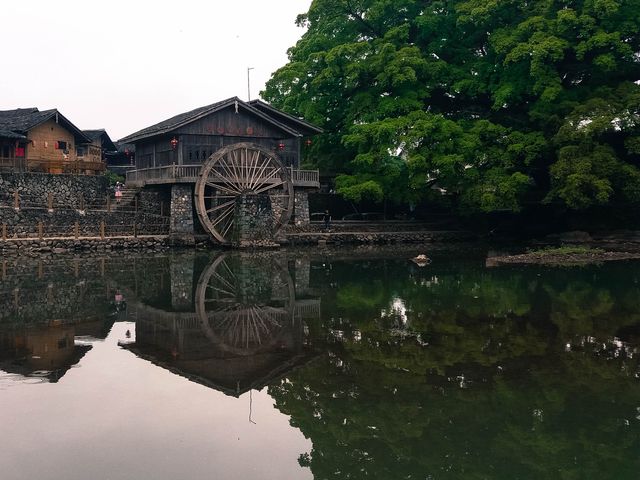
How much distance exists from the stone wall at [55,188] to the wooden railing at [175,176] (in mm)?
1885

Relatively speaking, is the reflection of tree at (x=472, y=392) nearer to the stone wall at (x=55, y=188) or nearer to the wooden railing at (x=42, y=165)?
the stone wall at (x=55, y=188)

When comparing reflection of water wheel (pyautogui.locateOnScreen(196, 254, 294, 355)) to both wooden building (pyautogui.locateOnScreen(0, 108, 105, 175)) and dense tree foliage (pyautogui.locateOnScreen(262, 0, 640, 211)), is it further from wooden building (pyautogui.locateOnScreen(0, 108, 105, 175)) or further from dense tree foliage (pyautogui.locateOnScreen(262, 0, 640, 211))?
wooden building (pyautogui.locateOnScreen(0, 108, 105, 175))

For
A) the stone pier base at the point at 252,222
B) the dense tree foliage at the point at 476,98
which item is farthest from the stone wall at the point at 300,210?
the stone pier base at the point at 252,222

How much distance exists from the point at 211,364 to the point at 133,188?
28.0m

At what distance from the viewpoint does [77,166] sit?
3688 cm

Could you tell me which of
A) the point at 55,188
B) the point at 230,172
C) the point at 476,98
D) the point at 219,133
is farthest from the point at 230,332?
the point at 476,98

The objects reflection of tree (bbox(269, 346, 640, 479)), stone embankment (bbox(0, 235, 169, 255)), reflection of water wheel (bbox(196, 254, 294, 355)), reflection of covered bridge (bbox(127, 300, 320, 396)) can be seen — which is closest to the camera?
reflection of tree (bbox(269, 346, 640, 479))

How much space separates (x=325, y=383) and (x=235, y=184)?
80.4 ft

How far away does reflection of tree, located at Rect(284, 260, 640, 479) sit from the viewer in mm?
6973

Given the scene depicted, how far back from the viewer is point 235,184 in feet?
108

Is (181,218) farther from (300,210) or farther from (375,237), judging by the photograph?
(375,237)

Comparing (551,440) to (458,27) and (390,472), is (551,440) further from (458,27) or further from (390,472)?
(458,27)

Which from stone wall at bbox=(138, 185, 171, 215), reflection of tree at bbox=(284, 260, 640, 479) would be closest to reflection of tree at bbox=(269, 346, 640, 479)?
reflection of tree at bbox=(284, 260, 640, 479)

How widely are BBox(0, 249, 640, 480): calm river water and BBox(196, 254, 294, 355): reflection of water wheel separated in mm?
89
